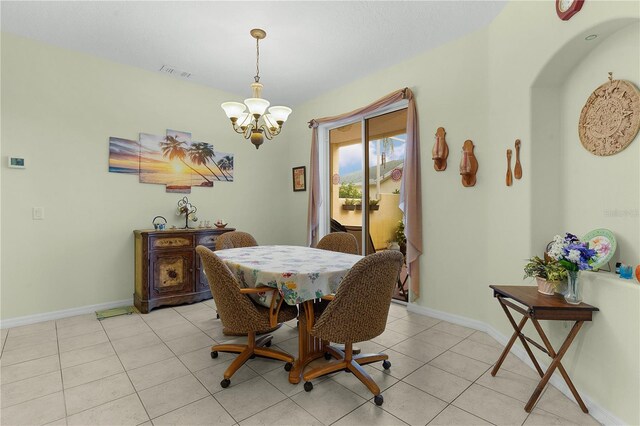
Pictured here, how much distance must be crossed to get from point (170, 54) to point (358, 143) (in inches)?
102

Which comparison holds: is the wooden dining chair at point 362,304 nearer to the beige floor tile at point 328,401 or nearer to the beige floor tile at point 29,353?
the beige floor tile at point 328,401

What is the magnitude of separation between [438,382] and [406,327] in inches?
40.3

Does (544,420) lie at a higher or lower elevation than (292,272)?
lower

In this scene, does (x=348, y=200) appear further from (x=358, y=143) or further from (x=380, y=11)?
(x=380, y=11)

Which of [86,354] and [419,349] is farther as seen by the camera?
[419,349]

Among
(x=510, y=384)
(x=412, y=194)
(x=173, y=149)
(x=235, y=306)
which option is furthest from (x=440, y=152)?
(x=173, y=149)

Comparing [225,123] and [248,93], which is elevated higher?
[248,93]

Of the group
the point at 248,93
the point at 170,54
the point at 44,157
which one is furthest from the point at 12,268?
the point at 248,93

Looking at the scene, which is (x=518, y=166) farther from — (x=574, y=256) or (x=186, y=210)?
(x=186, y=210)

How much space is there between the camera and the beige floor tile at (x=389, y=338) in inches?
107

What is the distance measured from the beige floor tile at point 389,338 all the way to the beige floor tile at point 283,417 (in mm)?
1141

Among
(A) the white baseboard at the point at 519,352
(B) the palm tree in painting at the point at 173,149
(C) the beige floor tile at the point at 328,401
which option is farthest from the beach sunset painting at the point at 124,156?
(A) the white baseboard at the point at 519,352

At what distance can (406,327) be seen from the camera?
3.12m

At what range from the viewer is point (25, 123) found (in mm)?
3139
